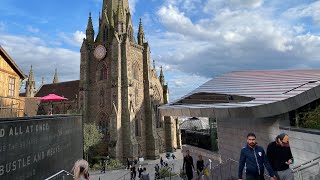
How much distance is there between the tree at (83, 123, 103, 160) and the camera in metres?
36.0

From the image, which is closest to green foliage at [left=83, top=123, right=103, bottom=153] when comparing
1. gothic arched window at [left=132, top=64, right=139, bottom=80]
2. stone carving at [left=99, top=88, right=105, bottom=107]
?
stone carving at [left=99, top=88, right=105, bottom=107]

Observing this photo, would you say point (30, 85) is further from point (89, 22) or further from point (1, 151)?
point (1, 151)

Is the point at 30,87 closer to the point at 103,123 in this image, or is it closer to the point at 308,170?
the point at 103,123

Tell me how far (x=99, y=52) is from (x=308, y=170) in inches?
1607

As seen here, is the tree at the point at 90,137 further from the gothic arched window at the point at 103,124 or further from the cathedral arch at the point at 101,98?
the cathedral arch at the point at 101,98

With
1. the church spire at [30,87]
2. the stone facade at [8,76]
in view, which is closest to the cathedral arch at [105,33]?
the stone facade at [8,76]

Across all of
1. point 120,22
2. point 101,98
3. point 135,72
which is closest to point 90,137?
point 101,98

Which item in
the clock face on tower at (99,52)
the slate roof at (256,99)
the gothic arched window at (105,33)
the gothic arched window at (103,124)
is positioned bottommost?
the gothic arched window at (103,124)

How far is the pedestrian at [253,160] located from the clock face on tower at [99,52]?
3982cm

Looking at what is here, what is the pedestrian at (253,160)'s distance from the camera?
5.18m

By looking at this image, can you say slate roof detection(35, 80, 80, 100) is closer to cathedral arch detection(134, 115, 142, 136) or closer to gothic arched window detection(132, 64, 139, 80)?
gothic arched window detection(132, 64, 139, 80)

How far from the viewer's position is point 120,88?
39.7 metres

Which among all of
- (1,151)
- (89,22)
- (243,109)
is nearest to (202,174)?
(243,109)

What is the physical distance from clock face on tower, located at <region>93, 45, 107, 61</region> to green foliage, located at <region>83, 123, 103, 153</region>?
39.2 feet
